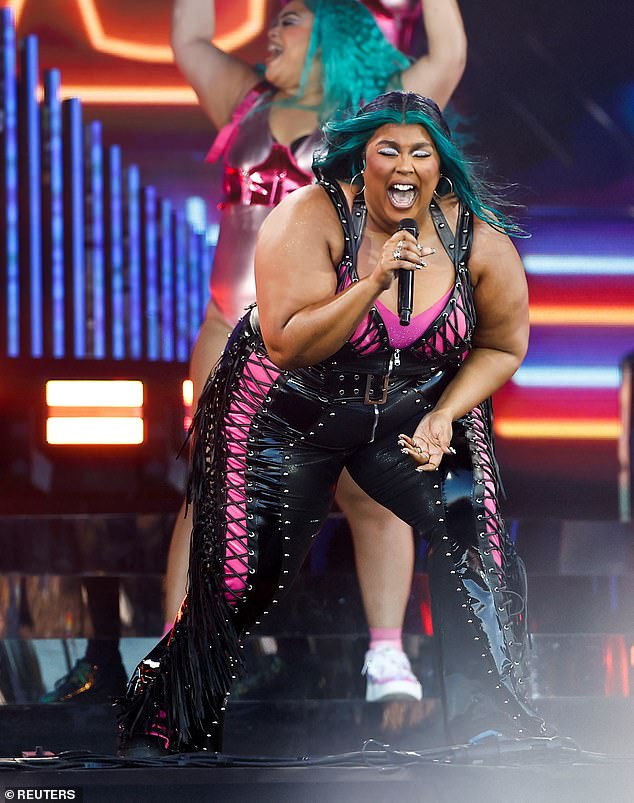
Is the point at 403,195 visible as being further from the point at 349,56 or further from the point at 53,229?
the point at 53,229

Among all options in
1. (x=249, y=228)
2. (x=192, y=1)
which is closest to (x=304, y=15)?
(x=192, y=1)

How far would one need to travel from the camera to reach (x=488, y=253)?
7.03 ft

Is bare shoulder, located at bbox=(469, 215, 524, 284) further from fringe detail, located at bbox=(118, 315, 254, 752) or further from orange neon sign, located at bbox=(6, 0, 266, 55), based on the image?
orange neon sign, located at bbox=(6, 0, 266, 55)

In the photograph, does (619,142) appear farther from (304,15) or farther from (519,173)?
(304,15)

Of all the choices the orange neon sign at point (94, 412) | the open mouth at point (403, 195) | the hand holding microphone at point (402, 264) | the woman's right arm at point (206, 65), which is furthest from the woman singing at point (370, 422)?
the orange neon sign at point (94, 412)

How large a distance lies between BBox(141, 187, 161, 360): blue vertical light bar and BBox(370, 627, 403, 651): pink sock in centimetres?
173

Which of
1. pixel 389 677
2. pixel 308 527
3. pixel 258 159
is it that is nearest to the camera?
pixel 308 527

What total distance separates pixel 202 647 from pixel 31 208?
8.16 ft

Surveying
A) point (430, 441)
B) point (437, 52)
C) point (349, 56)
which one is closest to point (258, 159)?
point (349, 56)

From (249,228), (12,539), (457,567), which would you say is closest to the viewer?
(457,567)

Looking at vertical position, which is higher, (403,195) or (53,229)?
(53,229)

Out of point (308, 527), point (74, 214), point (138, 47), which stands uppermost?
point (138, 47)

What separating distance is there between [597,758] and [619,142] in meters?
2.82

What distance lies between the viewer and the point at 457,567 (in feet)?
7.11
